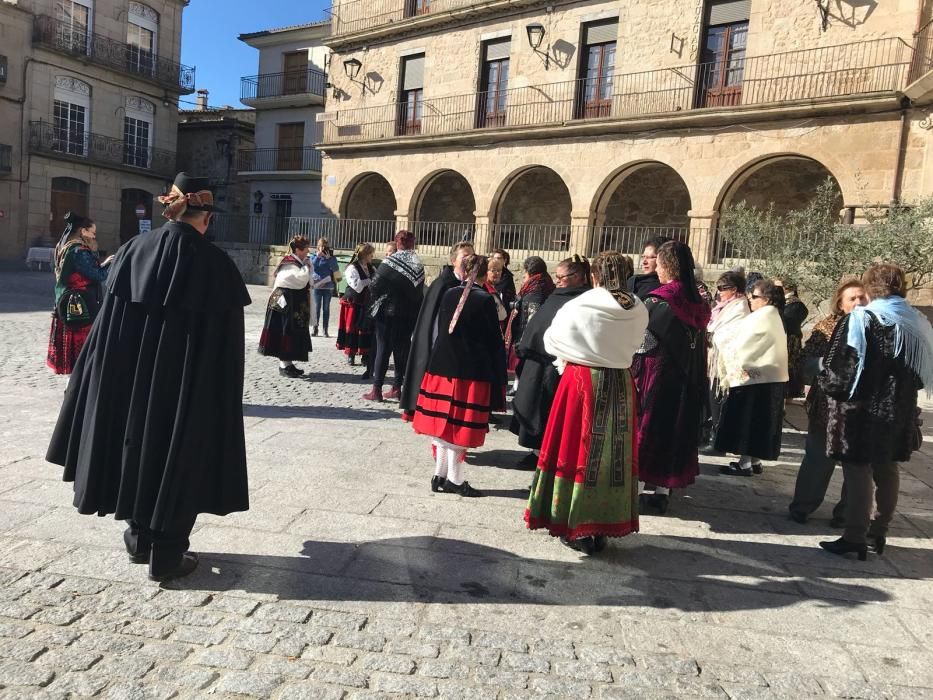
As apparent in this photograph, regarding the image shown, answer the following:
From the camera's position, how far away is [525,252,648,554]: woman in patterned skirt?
3.65 meters

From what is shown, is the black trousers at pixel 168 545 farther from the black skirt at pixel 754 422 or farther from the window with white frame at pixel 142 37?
the window with white frame at pixel 142 37

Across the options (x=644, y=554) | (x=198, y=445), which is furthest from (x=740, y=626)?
(x=198, y=445)

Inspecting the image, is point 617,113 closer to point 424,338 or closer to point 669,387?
point 424,338

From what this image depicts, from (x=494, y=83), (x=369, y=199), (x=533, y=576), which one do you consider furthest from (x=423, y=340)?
(x=369, y=199)

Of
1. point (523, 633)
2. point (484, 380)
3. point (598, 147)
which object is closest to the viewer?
point (523, 633)

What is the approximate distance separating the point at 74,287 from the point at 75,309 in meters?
0.19

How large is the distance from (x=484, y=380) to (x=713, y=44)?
15436 millimetres

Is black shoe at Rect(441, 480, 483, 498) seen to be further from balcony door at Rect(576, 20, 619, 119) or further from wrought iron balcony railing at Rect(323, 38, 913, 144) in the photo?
balcony door at Rect(576, 20, 619, 119)

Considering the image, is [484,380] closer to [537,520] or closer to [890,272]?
[537,520]

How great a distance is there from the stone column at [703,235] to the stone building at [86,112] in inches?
754

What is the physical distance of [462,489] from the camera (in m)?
4.65

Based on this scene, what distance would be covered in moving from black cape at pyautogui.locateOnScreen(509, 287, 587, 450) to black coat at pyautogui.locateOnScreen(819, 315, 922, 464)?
1644mm

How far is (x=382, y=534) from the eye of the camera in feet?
12.6

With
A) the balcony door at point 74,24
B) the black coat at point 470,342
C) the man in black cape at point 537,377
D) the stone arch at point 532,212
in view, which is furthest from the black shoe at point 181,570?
the balcony door at point 74,24
